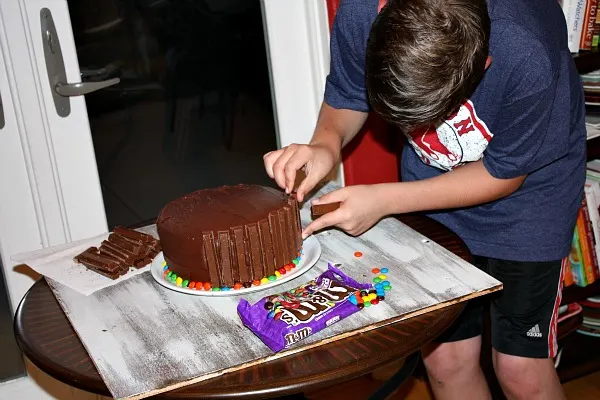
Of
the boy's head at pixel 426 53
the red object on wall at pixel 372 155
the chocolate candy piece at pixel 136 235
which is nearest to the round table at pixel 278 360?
the chocolate candy piece at pixel 136 235

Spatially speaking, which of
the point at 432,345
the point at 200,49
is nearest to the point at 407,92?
the point at 432,345

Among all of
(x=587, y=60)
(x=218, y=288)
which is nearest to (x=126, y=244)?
(x=218, y=288)

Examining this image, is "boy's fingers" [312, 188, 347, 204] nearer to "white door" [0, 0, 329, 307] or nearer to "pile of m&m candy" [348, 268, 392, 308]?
"pile of m&m candy" [348, 268, 392, 308]

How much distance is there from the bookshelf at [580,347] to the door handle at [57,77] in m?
1.37

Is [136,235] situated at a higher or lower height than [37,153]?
lower

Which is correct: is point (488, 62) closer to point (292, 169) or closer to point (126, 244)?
point (292, 169)

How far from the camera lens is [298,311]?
1278mm

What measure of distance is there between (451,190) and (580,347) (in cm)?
118

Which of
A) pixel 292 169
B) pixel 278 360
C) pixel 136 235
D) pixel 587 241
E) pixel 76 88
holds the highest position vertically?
pixel 76 88

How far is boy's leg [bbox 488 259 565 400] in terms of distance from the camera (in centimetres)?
171

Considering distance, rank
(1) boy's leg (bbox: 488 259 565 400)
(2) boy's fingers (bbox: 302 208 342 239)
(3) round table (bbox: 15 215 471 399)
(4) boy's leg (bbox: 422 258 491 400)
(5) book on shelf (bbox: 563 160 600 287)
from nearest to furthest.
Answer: (3) round table (bbox: 15 215 471 399) < (2) boy's fingers (bbox: 302 208 342 239) < (1) boy's leg (bbox: 488 259 565 400) < (4) boy's leg (bbox: 422 258 491 400) < (5) book on shelf (bbox: 563 160 600 287)

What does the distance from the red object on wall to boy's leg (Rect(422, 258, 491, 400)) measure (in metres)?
0.64

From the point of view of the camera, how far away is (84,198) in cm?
213

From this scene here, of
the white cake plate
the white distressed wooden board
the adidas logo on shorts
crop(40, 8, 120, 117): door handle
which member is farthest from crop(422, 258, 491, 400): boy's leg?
crop(40, 8, 120, 117): door handle
